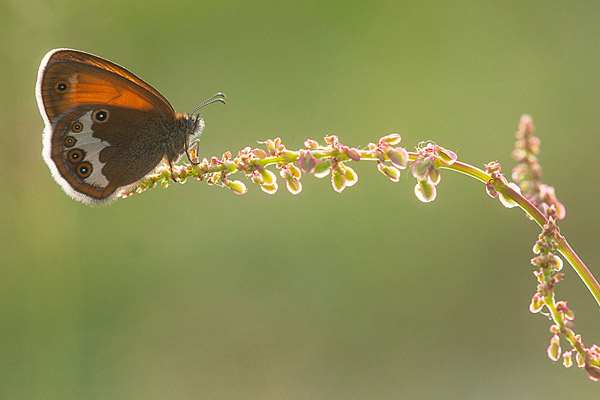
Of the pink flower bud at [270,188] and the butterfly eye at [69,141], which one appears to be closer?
the pink flower bud at [270,188]

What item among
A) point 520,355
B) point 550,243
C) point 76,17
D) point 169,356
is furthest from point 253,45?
point 550,243

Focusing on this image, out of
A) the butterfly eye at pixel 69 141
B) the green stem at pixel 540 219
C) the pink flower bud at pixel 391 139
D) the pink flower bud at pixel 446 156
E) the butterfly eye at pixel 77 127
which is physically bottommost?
the green stem at pixel 540 219

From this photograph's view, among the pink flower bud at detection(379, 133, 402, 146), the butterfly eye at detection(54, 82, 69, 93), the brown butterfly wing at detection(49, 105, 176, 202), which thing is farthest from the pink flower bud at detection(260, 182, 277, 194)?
the butterfly eye at detection(54, 82, 69, 93)

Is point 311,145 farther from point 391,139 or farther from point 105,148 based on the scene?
point 105,148

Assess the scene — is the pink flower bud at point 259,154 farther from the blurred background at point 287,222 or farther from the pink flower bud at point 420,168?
the blurred background at point 287,222

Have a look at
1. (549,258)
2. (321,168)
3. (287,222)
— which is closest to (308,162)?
(321,168)

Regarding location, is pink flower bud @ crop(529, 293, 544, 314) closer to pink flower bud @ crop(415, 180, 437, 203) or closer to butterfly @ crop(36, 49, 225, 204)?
pink flower bud @ crop(415, 180, 437, 203)

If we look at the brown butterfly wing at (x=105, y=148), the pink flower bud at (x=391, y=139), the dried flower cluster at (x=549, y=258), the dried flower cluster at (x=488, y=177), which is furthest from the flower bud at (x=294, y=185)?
the brown butterfly wing at (x=105, y=148)

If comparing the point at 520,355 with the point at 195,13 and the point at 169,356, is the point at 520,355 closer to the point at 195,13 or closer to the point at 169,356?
the point at 169,356
